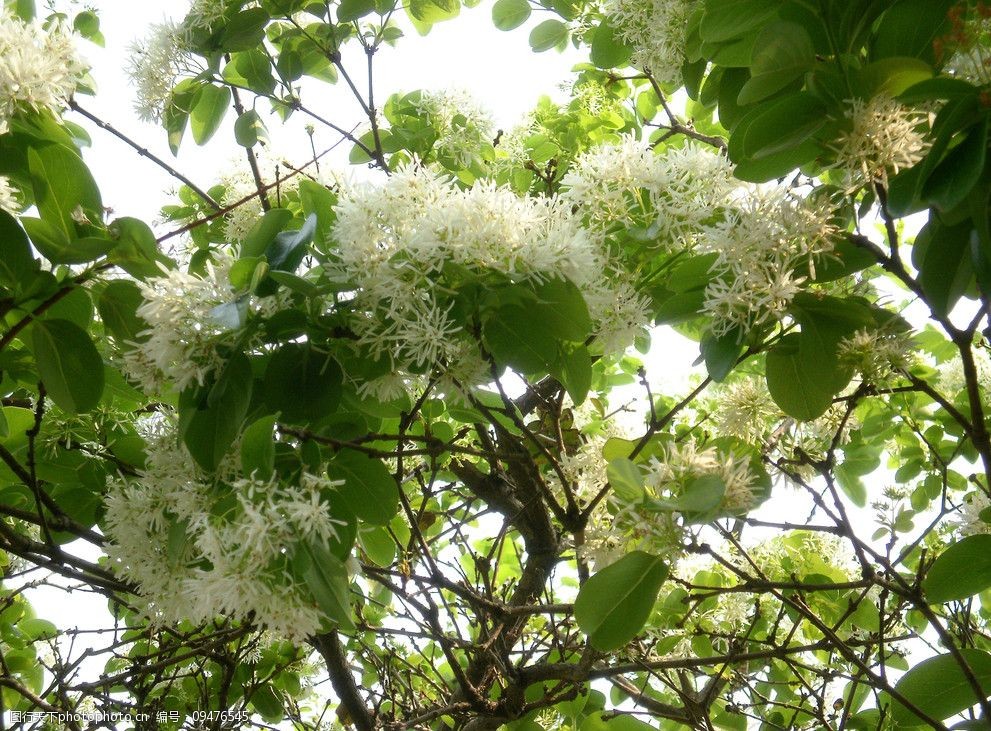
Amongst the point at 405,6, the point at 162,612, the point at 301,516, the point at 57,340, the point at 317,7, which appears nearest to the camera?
the point at 301,516

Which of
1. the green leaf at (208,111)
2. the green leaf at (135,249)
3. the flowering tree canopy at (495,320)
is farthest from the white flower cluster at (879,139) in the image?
the green leaf at (208,111)

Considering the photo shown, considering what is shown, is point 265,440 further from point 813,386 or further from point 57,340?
point 813,386

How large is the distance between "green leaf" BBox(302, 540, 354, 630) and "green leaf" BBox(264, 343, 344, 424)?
28cm

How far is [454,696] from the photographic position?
6.89 ft

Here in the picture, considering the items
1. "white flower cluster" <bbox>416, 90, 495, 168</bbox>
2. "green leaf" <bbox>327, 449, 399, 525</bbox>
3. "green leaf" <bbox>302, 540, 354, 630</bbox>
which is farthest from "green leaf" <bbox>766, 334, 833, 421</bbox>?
"white flower cluster" <bbox>416, 90, 495, 168</bbox>

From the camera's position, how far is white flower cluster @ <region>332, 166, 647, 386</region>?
1048 mm

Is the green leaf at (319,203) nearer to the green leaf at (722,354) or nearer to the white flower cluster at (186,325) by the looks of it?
the white flower cluster at (186,325)

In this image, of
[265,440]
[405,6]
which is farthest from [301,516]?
[405,6]

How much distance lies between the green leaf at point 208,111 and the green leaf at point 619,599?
1.43 m

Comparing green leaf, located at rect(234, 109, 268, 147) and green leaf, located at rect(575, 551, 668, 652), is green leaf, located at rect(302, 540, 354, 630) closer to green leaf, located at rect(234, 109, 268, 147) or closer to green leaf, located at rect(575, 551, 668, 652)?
green leaf, located at rect(575, 551, 668, 652)

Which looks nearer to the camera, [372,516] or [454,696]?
[372,516]

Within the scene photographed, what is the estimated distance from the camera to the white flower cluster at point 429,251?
1.05 meters

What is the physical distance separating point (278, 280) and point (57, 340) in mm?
433

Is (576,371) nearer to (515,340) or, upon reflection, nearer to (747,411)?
(515,340)
